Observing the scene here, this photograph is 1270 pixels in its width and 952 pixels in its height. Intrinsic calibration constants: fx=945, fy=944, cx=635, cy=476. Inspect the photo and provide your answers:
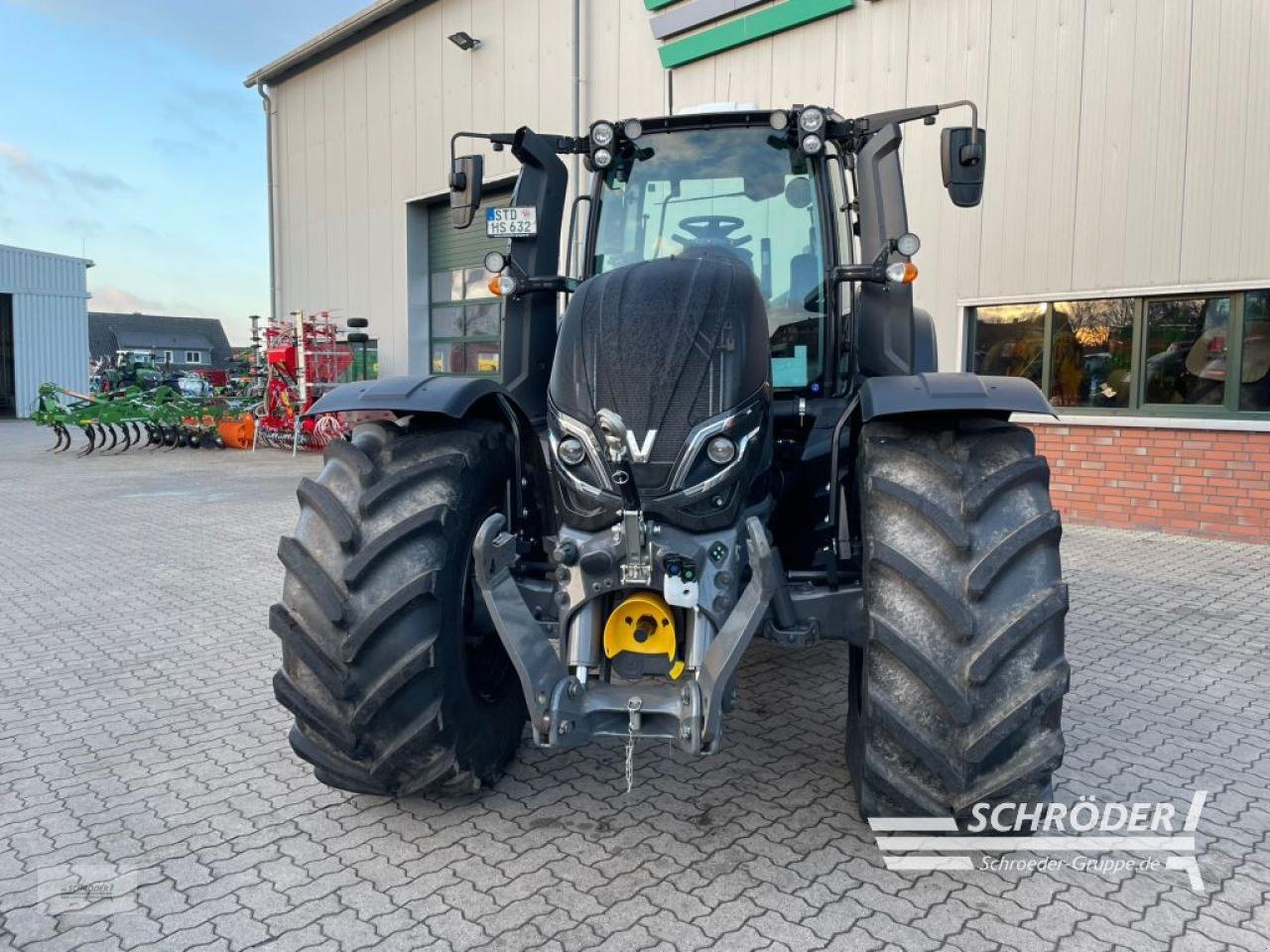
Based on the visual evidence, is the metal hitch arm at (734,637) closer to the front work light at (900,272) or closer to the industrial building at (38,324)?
the front work light at (900,272)

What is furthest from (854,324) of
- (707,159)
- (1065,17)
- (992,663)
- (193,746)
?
(1065,17)

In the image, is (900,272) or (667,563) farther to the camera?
(900,272)

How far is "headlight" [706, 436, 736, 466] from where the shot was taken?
8.72 ft

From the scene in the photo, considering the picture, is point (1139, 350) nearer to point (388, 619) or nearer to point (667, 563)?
point (667, 563)

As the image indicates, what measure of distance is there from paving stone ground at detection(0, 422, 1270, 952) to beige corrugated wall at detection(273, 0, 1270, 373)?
400cm

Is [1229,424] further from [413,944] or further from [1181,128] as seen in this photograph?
[413,944]

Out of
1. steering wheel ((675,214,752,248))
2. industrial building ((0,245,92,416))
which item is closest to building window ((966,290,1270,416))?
steering wheel ((675,214,752,248))

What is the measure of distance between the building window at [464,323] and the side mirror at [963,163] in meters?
11.3

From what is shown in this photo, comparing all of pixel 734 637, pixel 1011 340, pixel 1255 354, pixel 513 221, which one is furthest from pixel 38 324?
pixel 734 637

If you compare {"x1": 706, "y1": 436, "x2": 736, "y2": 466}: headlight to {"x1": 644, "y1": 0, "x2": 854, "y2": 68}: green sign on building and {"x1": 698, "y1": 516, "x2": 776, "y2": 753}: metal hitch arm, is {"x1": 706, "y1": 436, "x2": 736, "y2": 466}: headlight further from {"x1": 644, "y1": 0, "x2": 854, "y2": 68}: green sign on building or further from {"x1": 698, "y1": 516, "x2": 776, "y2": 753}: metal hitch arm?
{"x1": 644, "y1": 0, "x2": 854, "y2": 68}: green sign on building

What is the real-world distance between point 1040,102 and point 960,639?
7.50m

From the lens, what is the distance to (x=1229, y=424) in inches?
295

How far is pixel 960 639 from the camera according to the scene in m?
2.42

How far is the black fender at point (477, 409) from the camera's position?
2.94 m
